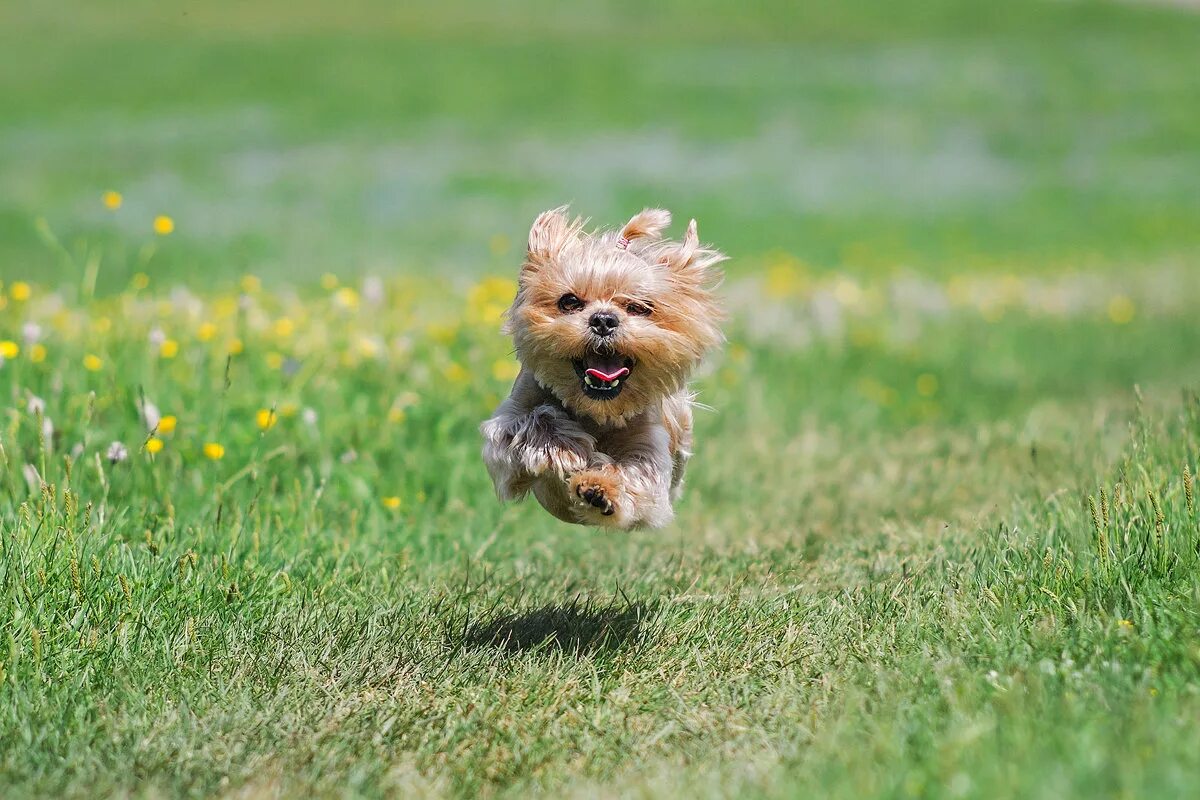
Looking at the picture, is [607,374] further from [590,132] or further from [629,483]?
[590,132]

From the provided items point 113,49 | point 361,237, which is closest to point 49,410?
point 361,237

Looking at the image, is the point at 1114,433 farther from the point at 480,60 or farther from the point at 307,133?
the point at 480,60

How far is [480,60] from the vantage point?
26.9 m

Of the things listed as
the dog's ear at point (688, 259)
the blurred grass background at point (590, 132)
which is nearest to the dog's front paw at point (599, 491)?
the dog's ear at point (688, 259)

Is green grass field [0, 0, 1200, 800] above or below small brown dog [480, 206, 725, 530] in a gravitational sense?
below

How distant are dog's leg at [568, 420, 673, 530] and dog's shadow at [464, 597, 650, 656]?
46 cm

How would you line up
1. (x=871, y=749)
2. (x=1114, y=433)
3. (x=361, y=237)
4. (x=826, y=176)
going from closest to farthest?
1. (x=871, y=749)
2. (x=1114, y=433)
3. (x=361, y=237)
4. (x=826, y=176)

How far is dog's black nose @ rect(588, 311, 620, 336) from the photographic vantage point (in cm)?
398

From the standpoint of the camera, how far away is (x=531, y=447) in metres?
4.11

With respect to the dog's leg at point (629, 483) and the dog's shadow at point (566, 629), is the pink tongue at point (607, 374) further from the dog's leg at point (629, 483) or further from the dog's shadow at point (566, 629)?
the dog's shadow at point (566, 629)

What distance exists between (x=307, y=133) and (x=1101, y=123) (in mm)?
Result: 13901

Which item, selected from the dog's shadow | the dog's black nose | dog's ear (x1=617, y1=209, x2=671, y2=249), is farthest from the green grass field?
dog's ear (x1=617, y1=209, x2=671, y2=249)

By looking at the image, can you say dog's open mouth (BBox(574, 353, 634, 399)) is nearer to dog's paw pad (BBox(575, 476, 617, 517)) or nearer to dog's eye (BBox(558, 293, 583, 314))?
dog's eye (BBox(558, 293, 583, 314))

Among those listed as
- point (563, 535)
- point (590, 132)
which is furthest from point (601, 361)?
point (590, 132)
